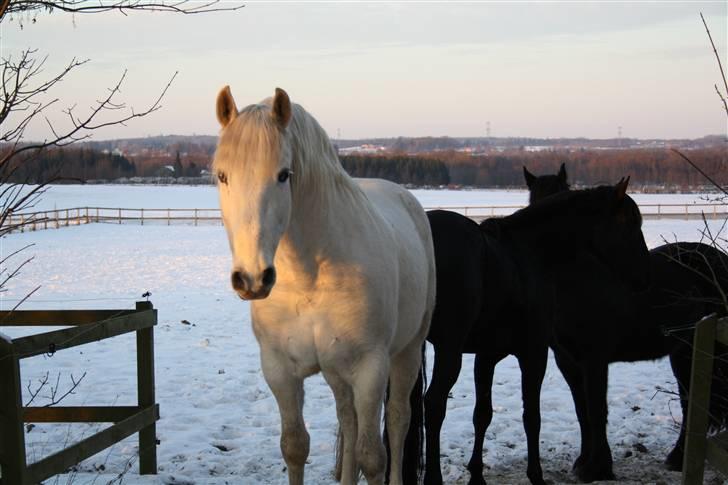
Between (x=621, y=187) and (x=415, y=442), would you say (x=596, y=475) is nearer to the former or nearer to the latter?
(x=415, y=442)

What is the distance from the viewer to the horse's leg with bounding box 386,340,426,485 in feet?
14.4

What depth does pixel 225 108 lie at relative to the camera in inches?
125

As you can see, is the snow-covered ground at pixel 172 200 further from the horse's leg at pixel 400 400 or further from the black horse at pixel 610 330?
the horse's leg at pixel 400 400

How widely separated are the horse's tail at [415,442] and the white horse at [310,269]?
907mm

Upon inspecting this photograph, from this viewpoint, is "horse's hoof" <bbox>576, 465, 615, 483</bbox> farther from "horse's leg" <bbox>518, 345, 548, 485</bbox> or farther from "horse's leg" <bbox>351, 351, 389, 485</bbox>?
"horse's leg" <bbox>351, 351, 389, 485</bbox>

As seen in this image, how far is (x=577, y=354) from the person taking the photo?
19.5ft

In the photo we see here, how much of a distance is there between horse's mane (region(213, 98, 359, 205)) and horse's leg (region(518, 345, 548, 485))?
7.04ft

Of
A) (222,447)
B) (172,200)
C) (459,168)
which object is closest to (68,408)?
(222,447)

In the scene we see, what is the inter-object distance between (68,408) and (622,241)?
4086mm

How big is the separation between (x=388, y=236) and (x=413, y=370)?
95 cm

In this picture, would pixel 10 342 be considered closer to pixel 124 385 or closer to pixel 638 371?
pixel 124 385

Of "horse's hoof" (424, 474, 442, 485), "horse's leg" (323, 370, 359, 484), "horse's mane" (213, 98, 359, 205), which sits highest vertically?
"horse's mane" (213, 98, 359, 205)

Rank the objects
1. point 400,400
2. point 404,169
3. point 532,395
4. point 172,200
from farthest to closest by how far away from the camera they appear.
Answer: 1. point 404,169
2. point 172,200
3. point 532,395
4. point 400,400

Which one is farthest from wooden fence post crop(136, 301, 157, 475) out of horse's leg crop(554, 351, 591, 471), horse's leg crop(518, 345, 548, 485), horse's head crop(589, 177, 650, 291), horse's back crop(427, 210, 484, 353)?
horse's head crop(589, 177, 650, 291)
